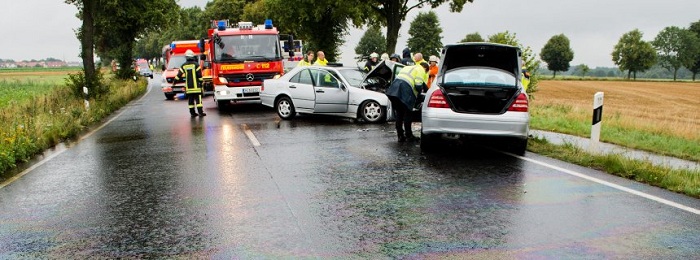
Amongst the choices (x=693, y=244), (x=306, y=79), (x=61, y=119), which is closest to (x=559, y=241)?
(x=693, y=244)

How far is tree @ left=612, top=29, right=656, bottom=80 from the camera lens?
101m

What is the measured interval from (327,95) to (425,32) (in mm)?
91678

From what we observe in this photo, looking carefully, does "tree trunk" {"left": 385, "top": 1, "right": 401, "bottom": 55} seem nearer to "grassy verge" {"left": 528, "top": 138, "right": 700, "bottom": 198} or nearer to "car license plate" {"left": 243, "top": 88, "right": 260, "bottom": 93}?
"car license plate" {"left": 243, "top": 88, "right": 260, "bottom": 93}

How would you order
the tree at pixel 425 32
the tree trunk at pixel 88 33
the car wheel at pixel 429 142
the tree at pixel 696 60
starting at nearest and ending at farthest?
the car wheel at pixel 429 142
the tree trunk at pixel 88 33
the tree at pixel 425 32
the tree at pixel 696 60

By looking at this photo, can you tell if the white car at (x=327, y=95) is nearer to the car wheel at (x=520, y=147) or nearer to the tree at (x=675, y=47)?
the car wheel at (x=520, y=147)

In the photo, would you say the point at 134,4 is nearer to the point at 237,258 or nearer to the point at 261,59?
the point at 261,59

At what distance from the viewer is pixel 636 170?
7.56 m

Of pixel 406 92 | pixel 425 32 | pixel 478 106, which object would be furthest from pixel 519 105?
pixel 425 32

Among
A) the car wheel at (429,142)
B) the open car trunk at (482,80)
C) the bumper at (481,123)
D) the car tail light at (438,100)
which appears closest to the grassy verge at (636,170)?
the bumper at (481,123)

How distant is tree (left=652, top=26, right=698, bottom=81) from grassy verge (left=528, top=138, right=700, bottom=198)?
371 ft

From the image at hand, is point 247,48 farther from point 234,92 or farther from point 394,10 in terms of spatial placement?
point 394,10

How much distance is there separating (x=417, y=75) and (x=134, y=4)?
28813 millimetres

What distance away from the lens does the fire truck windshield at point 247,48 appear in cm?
1814

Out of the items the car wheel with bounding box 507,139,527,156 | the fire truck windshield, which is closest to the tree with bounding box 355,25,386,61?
the fire truck windshield
